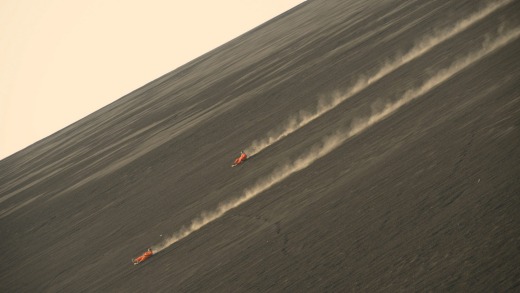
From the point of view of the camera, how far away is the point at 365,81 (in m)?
30.8

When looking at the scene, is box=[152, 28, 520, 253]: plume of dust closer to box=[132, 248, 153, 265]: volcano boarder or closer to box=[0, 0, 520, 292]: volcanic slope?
Answer: box=[0, 0, 520, 292]: volcanic slope

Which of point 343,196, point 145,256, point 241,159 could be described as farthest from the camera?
point 241,159

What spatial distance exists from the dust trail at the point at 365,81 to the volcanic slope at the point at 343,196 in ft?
1.31

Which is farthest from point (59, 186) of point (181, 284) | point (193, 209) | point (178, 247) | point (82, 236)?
point (181, 284)

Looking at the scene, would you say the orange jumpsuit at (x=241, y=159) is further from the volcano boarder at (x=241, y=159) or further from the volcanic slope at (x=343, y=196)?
the volcanic slope at (x=343, y=196)

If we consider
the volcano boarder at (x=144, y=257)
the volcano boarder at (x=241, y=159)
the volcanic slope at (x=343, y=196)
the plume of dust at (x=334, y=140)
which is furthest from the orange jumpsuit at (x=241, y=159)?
the volcano boarder at (x=144, y=257)

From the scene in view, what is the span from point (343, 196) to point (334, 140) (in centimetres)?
602

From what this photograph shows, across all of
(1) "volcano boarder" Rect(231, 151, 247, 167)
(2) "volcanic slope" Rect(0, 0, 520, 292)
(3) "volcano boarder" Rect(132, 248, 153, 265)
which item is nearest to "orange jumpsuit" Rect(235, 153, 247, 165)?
(1) "volcano boarder" Rect(231, 151, 247, 167)

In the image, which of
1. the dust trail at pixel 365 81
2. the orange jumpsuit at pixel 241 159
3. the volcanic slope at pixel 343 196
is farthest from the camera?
the dust trail at pixel 365 81

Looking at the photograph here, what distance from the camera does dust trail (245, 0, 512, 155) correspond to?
29.4 metres

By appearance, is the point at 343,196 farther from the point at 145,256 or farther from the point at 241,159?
the point at 241,159

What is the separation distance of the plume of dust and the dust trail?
5.23 metres

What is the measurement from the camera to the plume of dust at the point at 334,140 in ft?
73.3

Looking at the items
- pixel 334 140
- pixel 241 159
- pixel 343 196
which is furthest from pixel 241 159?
pixel 343 196
